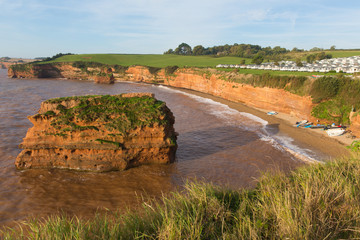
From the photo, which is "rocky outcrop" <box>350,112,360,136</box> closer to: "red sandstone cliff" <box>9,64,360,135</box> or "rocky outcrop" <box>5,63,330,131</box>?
"red sandstone cliff" <box>9,64,360,135</box>

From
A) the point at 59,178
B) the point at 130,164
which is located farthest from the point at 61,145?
the point at 130,164

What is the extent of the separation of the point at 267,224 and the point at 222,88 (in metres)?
41.9

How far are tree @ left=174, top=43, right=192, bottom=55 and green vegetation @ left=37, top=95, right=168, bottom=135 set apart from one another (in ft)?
493

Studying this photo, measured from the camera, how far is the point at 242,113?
1236 inches

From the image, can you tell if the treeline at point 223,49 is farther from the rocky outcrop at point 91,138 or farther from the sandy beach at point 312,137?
the rocky outcrop at point 91,138

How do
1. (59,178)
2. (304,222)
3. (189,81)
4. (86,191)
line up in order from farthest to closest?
(189,81), (59,178), (86,191), (304,222)

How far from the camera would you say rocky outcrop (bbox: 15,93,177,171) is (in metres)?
13.0

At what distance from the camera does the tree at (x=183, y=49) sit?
513ft

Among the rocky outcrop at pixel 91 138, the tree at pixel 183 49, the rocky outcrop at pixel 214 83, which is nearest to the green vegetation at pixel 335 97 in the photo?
the rocky outcrop at pixel 214 83

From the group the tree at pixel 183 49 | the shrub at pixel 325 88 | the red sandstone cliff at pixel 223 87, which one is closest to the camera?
the shrub at pixel 325 88

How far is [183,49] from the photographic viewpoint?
6230 inches

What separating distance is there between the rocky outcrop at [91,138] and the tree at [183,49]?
151293mm

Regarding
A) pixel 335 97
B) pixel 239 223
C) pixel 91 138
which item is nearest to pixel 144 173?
pixel 91 138

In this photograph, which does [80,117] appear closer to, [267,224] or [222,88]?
[267,224]
